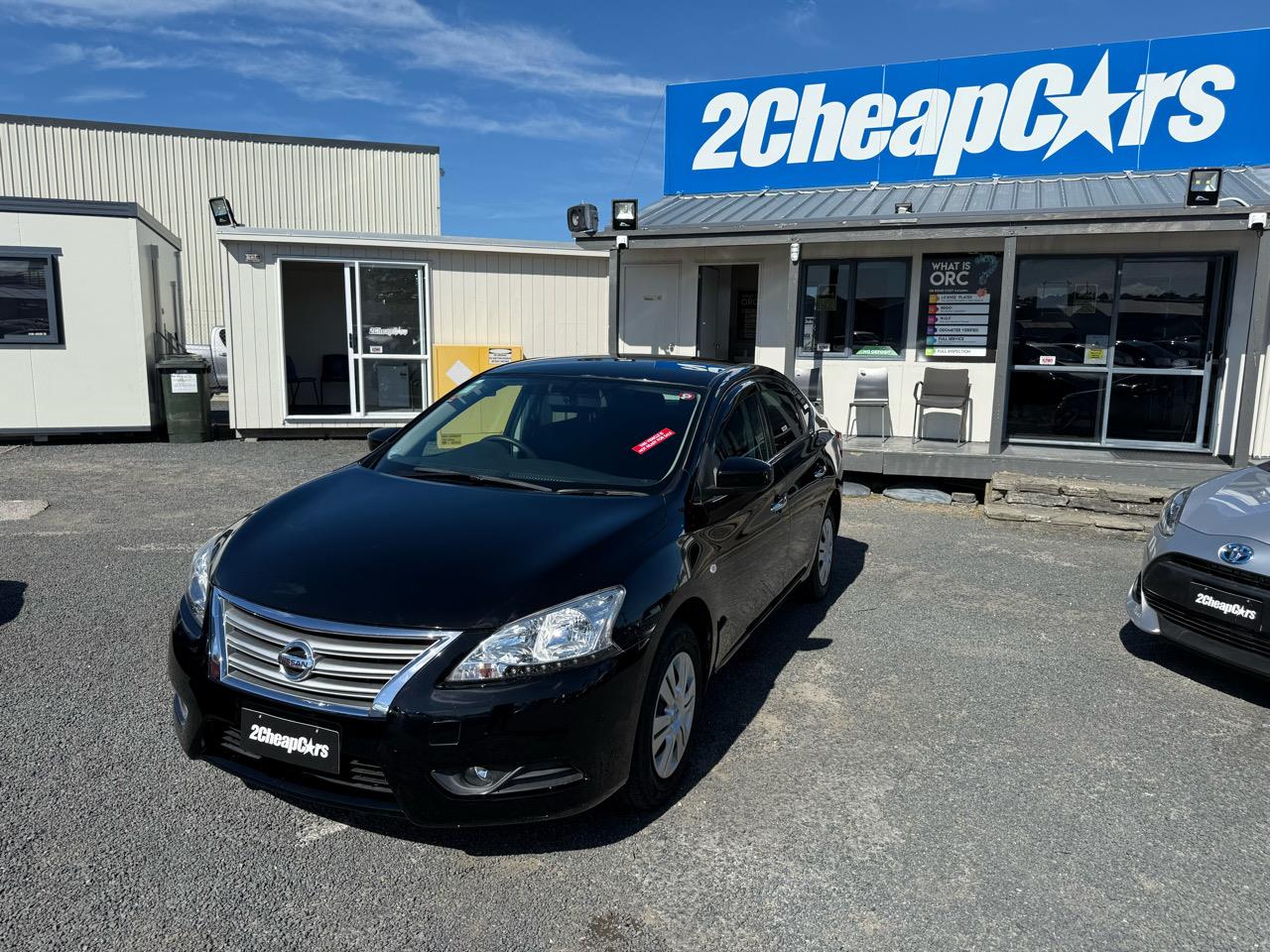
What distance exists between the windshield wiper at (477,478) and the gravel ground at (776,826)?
128 cm

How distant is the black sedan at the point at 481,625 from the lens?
8.84 ft

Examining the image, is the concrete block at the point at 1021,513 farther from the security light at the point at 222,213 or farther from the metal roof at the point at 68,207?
the metal roof at the point at 68,207

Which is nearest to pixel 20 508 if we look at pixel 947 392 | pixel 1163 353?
pixel 947 392

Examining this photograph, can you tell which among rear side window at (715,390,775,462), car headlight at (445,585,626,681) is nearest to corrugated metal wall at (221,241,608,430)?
rear side window at (715,390,775,462)

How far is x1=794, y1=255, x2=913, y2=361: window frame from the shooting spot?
1082 cm

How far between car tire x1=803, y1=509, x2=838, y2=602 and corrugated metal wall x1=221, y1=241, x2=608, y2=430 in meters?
7.04

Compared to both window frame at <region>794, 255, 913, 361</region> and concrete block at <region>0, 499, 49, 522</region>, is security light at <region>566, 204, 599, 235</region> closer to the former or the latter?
window frame at <region>794, 255, 913, 361</region>

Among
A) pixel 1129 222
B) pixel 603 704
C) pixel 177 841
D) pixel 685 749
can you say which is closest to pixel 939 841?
pixel 685 749

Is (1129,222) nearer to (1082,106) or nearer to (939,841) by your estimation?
(1082,106)

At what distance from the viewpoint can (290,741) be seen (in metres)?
2.75

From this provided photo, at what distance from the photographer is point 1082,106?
10633mm

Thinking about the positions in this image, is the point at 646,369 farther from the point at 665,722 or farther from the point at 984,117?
the point at 984,117

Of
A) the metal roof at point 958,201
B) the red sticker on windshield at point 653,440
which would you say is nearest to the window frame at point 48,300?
the metal roof at point 958,201

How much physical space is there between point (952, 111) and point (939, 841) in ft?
33.8
